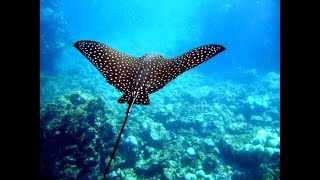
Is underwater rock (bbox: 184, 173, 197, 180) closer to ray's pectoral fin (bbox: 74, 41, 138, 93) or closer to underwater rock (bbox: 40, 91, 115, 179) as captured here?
underwater rock (bbox: 40, 91, 115, 179)

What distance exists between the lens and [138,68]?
16.5ft

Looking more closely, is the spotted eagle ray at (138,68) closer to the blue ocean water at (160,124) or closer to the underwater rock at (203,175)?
the blue ocean water at (160,124)

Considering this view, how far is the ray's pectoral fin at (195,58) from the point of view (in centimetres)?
445

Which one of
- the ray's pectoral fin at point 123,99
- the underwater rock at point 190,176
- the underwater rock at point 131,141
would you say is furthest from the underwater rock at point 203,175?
the ray's pectoral fin at point 123,99

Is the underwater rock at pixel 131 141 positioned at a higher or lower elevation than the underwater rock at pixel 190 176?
higher

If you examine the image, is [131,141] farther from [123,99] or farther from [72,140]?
[123,99]

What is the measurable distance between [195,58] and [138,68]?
1.15m

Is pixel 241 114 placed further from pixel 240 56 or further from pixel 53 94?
pixel 240 56

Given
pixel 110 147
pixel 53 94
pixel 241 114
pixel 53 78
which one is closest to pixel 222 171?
pixel 110 147

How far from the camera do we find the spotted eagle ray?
14.8 feet

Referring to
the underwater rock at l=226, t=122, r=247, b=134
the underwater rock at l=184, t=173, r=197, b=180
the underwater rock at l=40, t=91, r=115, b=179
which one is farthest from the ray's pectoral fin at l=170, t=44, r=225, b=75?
the underwater rock at l=226, t=122, r=247, b=134
